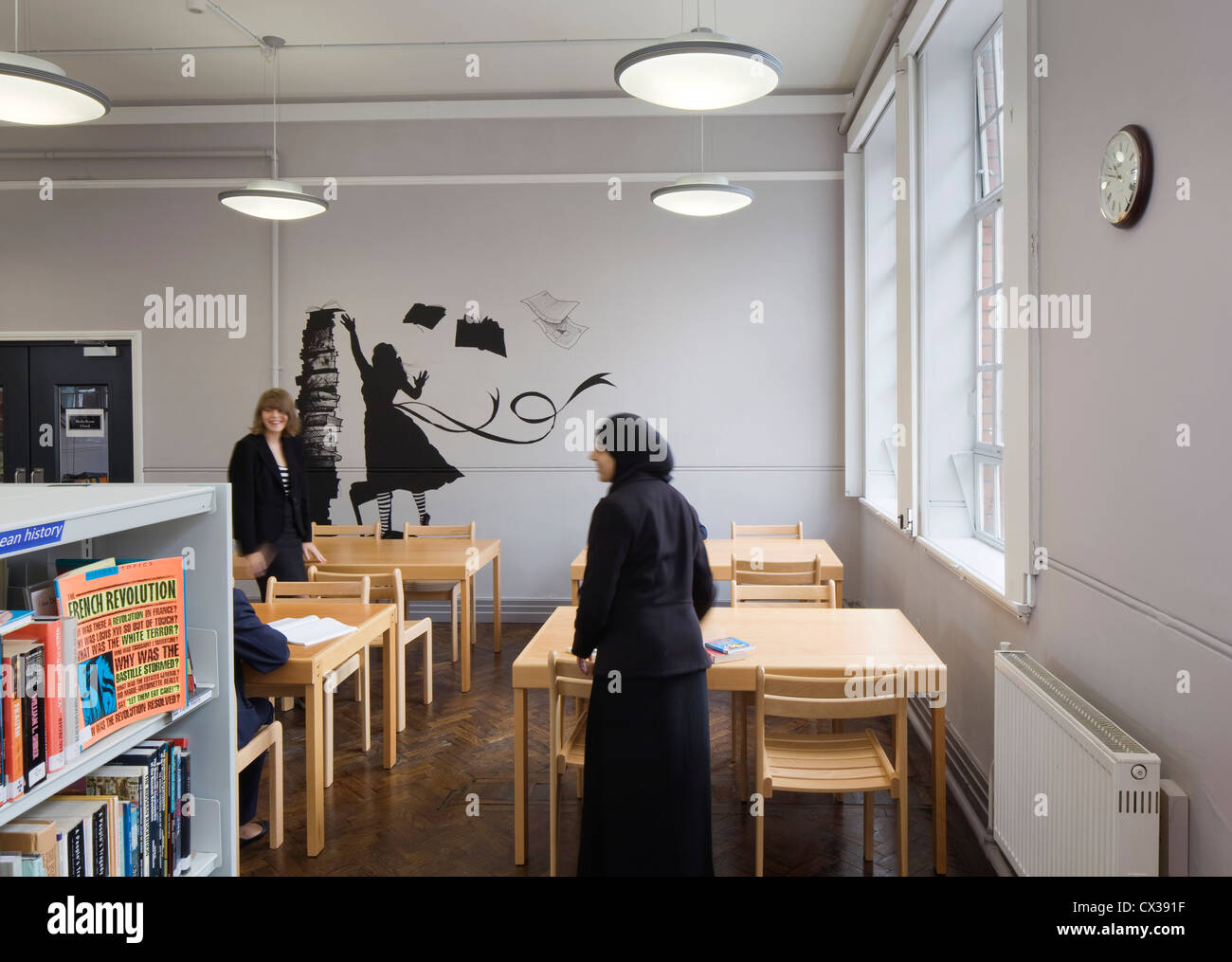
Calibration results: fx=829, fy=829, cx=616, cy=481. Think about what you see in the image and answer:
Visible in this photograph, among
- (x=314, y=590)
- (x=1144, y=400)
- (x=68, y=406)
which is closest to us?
(x=1144, y=400)

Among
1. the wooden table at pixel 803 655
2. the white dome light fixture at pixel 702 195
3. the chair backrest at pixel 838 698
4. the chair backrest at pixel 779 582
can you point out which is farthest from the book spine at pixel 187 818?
the white dome light fixture at pixel 702 195

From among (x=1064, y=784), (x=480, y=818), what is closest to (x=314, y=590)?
(x=480, y=818)

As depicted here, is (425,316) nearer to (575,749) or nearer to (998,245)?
(998,245)

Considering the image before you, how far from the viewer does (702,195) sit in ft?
16.2

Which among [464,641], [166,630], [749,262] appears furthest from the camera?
[749,262]

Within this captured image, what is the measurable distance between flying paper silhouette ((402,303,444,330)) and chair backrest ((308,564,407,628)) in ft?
8.73

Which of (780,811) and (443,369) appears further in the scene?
(443,369)

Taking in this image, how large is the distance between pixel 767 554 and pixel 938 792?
2305 mm

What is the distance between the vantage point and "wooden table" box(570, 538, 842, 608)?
458cm

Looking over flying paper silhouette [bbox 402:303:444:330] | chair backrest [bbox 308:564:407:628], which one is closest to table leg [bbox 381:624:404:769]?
chair backrest [bbox 308:564:407:628]

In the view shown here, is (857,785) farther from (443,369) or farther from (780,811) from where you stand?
(443,369)

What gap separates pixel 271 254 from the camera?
658cm
